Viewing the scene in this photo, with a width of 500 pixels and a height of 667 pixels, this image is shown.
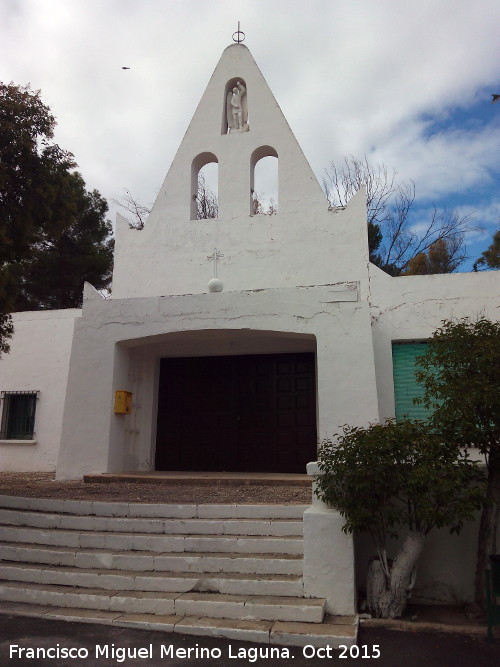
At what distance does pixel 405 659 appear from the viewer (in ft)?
13.0

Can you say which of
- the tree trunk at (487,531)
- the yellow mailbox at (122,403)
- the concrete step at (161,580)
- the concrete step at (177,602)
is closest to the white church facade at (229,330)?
the yellow mailbox at (122,403)

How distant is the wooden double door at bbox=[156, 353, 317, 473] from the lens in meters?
9.78

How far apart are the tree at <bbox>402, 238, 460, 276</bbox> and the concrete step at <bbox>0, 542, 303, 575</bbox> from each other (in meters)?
18.3

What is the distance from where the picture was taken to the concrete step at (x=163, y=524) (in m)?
5.62

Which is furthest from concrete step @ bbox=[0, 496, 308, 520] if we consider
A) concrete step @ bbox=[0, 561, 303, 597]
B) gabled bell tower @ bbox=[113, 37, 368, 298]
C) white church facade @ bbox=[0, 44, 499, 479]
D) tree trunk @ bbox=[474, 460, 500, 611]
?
gabled bell tower @ bbox=[113, 37, 368, 298]

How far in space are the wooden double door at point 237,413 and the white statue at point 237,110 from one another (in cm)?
512

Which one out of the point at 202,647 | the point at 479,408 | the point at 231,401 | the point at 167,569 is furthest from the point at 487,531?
the point at 231,401

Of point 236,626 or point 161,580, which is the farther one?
point 161,580

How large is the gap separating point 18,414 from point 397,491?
388 inches

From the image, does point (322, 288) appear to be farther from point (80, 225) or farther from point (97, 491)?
point (80, 225)

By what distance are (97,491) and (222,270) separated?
493 centimetres

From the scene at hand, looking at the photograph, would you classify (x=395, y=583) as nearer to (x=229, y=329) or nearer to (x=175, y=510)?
(x=175, y=510)

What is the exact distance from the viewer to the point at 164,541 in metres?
5.55

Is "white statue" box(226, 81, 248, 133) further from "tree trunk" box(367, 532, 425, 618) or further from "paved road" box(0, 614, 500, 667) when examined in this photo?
"paved road" box(0, 614, 500, 667)
